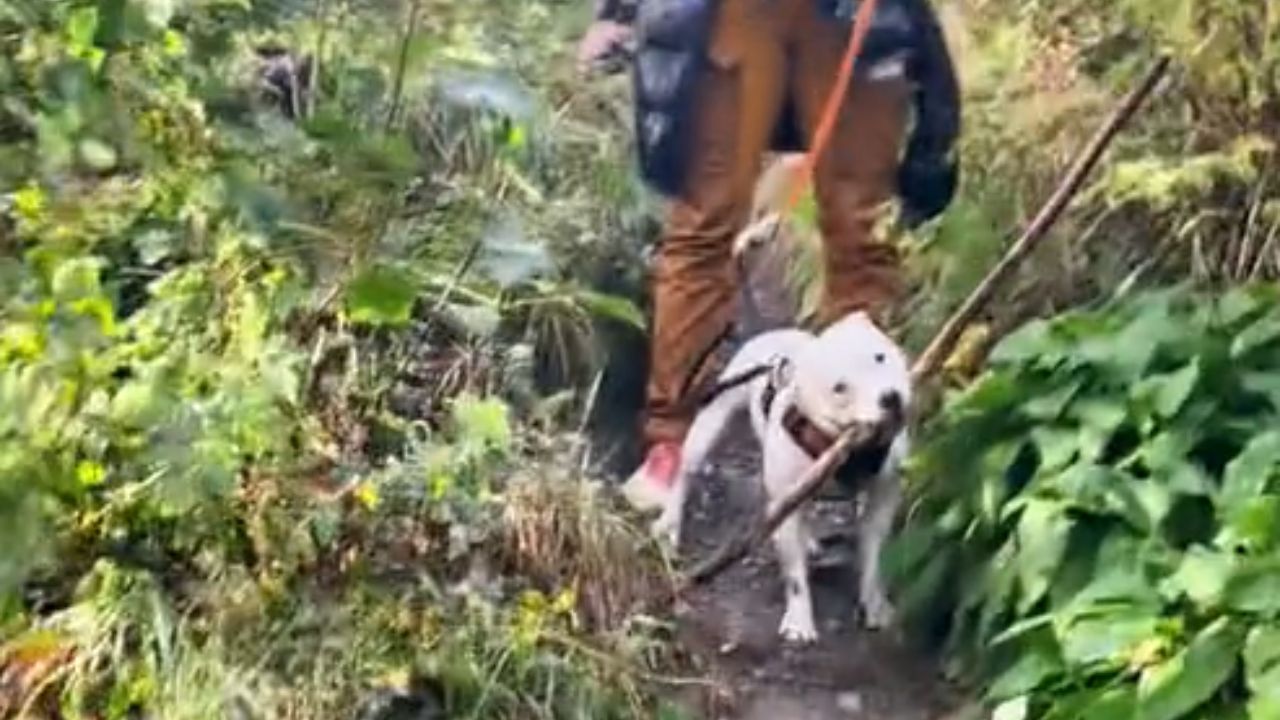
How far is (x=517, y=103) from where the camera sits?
4.37 feet

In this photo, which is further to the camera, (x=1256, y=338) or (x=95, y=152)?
(x=1256, y=338)

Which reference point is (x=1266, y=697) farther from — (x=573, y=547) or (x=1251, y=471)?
(x=573, y=547)

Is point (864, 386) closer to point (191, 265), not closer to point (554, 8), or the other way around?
point (554, 8)

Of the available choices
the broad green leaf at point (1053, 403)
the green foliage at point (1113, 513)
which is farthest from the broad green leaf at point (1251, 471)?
the broad green leaf at point (1053, 403)

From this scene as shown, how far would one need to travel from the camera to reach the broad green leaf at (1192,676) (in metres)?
2.19

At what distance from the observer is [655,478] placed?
8.55 feet

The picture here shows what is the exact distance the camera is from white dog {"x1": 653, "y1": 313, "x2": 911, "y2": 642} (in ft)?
8.43

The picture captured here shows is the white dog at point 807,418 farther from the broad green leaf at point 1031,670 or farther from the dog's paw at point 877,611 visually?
the broad green leaf at point 1031,670

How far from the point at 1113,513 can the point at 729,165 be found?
59cm

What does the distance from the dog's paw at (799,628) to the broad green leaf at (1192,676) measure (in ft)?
1.50

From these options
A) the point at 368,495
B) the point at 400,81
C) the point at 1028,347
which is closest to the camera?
the point at 400,81

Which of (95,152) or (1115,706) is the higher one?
(95,152)

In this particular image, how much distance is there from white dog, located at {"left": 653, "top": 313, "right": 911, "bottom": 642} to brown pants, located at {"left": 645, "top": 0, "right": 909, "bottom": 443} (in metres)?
0.04

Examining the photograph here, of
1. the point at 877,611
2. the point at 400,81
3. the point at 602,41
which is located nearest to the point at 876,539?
the point at 877,611
